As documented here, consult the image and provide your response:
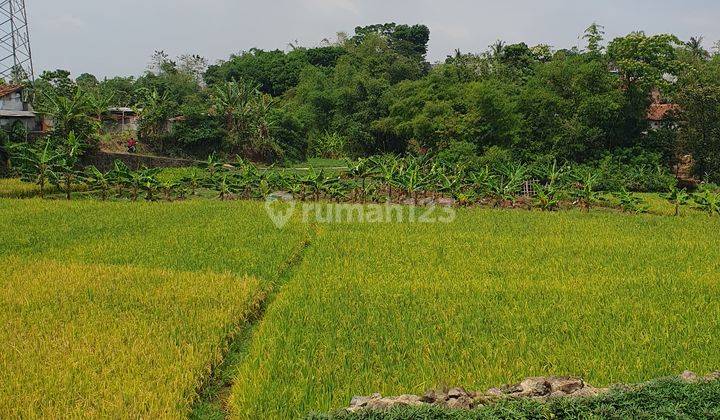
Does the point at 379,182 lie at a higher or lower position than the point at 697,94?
lower

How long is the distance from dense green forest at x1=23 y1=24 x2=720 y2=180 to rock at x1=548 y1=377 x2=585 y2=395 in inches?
666

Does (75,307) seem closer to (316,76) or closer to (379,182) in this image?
(379,182)

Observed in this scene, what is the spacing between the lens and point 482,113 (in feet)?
73.6

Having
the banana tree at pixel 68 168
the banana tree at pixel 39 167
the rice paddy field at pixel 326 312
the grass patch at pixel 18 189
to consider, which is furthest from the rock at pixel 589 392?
the grass patch at pixel 18 189

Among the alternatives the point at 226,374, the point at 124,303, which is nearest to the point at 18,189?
the point at 124,303

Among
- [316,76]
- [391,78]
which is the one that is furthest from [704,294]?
[316,76]

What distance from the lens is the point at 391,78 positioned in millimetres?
31875

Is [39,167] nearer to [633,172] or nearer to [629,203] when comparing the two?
[629,203]

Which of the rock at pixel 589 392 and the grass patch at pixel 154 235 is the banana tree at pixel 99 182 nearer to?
the grass patch at pixel 154 235

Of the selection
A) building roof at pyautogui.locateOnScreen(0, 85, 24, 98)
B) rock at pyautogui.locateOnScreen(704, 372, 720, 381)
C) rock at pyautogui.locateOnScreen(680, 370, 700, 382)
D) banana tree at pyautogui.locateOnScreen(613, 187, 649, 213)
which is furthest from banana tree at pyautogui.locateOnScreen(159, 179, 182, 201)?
rock at pyautogui.locateOnScreen(704, 372, 720, 381)

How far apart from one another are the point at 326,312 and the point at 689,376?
3310mm

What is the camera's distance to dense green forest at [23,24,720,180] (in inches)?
838

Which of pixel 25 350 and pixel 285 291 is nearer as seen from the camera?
pixel 25 350

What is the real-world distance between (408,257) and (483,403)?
4.93 metres
